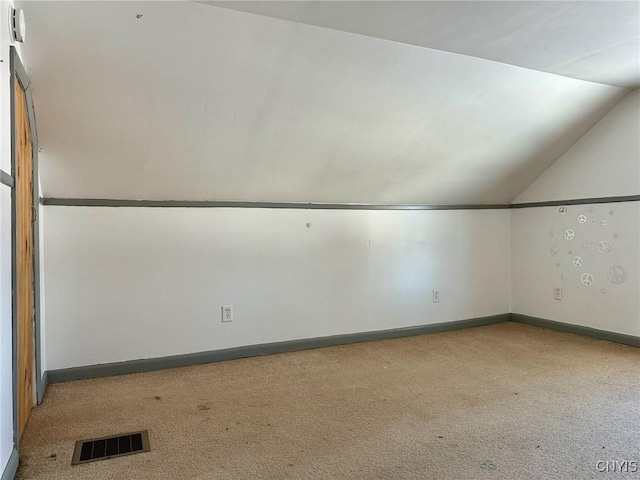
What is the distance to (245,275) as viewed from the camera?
126 inches

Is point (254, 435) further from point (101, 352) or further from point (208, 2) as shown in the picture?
point (208, 2)

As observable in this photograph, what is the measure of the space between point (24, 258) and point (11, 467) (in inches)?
36.1

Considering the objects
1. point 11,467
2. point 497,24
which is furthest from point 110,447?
point 497,24

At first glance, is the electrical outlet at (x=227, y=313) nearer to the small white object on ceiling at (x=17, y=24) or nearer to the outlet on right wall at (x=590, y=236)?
the small white object on ceiling at (x=17, y=24)

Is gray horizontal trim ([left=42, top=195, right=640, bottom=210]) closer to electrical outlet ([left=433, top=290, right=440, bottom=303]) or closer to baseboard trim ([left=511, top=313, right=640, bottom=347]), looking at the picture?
electrical outlet ([left=433, top=290, right=440, bottom=303])

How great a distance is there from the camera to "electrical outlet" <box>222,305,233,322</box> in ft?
10.3

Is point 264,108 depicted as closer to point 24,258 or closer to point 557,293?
point 24,258

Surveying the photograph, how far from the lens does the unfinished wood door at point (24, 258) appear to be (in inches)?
73.1

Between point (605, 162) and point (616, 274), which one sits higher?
point (605, 162)

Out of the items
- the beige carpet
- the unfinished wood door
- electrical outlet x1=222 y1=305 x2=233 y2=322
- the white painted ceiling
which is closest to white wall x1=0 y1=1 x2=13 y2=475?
the unfinished wood door

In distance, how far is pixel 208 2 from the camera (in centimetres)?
181

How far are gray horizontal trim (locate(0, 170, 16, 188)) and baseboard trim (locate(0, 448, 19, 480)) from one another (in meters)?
1.02

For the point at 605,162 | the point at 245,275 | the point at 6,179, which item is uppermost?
the point at 605,162

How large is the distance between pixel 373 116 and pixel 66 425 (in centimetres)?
237
